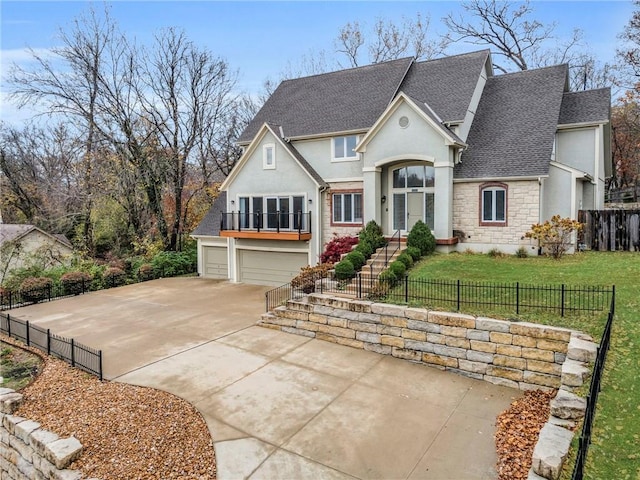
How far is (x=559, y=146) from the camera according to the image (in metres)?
19.5

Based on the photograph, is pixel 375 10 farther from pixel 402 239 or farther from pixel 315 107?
pixel 402 239

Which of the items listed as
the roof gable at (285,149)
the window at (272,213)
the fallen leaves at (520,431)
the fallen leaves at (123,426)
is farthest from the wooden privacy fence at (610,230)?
the fallen leaves at (123,426)

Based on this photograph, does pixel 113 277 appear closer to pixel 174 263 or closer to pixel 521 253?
pixel 174 263

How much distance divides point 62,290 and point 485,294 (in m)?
18.2

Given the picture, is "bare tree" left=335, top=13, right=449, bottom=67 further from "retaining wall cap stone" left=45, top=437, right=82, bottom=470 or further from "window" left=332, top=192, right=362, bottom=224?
"retaining wall cap stone" left=45, top=437, right=82, bottom=470

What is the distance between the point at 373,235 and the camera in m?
17.5

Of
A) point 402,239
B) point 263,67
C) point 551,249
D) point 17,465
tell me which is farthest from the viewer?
point 263,67

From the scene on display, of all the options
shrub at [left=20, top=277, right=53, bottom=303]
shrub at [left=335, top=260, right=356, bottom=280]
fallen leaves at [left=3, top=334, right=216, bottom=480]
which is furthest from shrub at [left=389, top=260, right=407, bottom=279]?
shrub at [left=20, top=277, right=53, bottom=303]

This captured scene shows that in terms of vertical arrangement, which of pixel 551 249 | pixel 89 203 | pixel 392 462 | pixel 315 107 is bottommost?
pixel 392 462

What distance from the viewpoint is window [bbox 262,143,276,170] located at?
67.4 ft

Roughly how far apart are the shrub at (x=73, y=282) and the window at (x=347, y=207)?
40.7 feet

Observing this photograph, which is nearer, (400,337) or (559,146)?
(400,337)

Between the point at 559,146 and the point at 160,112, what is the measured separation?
22877 millimetres

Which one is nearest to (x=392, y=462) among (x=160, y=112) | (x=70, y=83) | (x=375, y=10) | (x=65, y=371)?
(x=65, y=371)
